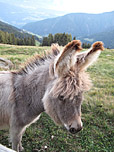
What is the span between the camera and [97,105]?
19.5 ft

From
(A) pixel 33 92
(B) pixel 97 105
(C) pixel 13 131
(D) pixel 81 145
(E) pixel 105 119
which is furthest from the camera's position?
(B) pixel 97 105

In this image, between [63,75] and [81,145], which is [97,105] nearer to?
[81,145]

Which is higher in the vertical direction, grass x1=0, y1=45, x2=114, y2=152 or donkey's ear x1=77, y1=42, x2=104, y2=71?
donkey's ear x1=77, y1=42, x2=104, y2=71

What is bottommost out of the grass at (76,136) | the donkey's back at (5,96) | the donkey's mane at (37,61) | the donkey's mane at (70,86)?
the grass at (76,136)

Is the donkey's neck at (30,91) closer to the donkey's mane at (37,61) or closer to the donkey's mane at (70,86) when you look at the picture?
the donkey's mane at (37,61)

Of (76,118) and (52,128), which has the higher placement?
(76,118)

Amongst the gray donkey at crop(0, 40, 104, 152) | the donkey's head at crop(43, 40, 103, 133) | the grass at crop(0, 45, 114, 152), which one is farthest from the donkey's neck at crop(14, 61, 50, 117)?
the grass at crop(0, 45, 114, 152)

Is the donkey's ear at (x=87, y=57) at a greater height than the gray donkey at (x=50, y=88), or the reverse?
the donkey's ear at (x=87, y=57)

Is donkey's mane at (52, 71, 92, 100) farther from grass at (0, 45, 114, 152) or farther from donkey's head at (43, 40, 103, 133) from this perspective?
grass at (0, 45, 114, 152)

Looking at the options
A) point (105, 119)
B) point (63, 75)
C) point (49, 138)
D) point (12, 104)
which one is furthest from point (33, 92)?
point (105, 119)

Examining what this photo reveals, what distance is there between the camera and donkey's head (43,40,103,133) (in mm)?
2299

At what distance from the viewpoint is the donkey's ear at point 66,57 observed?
73.7 inches

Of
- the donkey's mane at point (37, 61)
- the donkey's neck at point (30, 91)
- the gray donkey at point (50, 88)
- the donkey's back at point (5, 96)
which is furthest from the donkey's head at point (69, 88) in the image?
the donkey's back at point (5, 96)

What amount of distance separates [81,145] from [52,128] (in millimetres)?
1241
